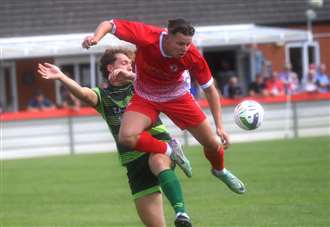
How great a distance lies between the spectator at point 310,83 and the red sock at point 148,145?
63.0ft

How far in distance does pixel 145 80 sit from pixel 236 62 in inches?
1006

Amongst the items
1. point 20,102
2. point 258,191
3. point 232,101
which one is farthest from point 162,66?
point 20,102

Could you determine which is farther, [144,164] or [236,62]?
[236,62]

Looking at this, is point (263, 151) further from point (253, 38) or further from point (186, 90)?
point (186, 90)

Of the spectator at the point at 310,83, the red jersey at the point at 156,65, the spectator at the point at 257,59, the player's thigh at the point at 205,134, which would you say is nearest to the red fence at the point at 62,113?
the spectator at the point at 310,83

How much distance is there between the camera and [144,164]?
8680mm

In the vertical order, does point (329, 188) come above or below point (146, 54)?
below

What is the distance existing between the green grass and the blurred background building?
30.8 feet

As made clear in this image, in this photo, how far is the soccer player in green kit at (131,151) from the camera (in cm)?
831

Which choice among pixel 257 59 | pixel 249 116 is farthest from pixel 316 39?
pixel 249 116

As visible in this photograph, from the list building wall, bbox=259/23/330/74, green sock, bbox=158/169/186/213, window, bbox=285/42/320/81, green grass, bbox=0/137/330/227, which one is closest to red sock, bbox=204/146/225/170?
green sock, bbox=158/169/186/213

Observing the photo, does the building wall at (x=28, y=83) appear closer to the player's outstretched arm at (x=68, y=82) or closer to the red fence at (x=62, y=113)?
the red fence at (x=62, y=113)

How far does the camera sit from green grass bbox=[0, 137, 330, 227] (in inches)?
470

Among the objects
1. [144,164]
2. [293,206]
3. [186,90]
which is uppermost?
[186,90]
